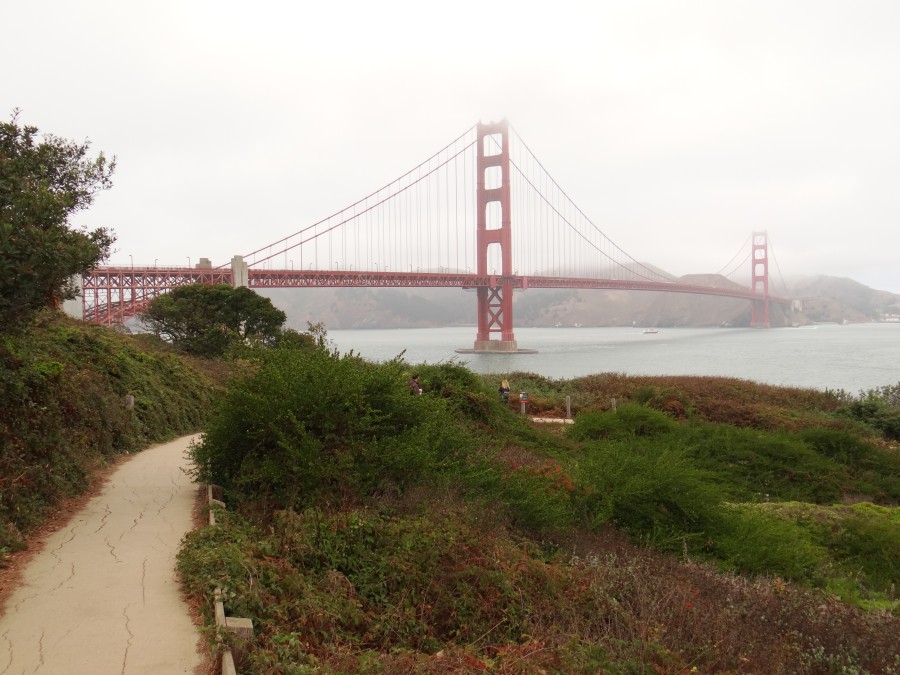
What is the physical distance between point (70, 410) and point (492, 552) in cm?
752

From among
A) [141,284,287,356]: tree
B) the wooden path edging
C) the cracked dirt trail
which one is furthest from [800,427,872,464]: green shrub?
[141,284,287,356]: tree

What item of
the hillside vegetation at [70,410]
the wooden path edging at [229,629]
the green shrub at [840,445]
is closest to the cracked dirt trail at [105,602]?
the wooden path edging at [229,629]

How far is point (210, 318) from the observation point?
87.5 ft

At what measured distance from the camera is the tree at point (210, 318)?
83.3ft

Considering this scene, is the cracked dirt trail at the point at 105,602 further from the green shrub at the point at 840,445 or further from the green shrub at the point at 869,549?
the green shrub at the point at 840,445

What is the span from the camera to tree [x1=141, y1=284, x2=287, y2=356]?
25.4m

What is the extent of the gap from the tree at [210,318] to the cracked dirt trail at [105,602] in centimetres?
1738

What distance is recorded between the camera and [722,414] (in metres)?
20.8

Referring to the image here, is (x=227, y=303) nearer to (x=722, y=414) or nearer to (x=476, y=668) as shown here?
(x=722, y=414)

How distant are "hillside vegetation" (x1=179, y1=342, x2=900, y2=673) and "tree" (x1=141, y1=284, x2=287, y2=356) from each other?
15867 millimetres

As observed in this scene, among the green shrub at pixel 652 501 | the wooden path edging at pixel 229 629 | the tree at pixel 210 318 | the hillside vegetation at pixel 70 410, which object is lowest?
the green shrub at pixel 652 501

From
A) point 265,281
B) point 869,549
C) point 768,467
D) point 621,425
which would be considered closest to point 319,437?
point 869,549

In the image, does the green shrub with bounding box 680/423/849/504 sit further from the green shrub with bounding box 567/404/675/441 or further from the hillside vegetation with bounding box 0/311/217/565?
the hillside vegetation with bounding box 0/311/217/565

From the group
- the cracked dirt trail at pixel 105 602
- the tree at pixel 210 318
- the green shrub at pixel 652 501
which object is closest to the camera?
the cracked dirt trail at pixel 105 602
